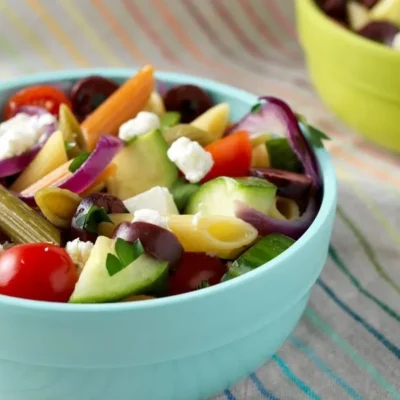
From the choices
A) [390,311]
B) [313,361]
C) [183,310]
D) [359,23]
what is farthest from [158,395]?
[359,23]

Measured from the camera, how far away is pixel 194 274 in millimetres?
758

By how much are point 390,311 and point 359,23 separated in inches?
21.2

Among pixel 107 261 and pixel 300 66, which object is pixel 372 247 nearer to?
pixel 107 261

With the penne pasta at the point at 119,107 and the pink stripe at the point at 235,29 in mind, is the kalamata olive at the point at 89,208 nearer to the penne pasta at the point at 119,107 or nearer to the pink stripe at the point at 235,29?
the penne pasta at the point at 119,107

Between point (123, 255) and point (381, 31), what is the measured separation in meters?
0.69

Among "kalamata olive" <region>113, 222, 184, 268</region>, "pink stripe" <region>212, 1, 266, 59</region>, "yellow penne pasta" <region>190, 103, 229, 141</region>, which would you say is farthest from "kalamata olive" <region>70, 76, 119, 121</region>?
"pink stripe" <region>212, 1, 266, 59</region>

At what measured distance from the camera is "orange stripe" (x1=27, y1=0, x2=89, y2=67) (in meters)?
1.60

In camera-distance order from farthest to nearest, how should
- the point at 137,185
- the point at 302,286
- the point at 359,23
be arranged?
the point at 359,23
the point at 137,185
the point at 302,286

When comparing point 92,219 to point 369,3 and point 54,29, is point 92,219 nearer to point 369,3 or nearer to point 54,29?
point 369,3

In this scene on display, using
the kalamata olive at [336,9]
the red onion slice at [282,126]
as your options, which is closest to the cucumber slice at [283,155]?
the red onion slice at [282,126]

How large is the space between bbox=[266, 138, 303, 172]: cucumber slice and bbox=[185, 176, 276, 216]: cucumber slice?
98 mm

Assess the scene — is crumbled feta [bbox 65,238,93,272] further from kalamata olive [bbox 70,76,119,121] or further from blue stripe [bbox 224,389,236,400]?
kalamata olive [bbox 70,76,119,121]

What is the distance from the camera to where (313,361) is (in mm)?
911

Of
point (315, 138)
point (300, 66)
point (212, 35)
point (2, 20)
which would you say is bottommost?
point (300, 66)
